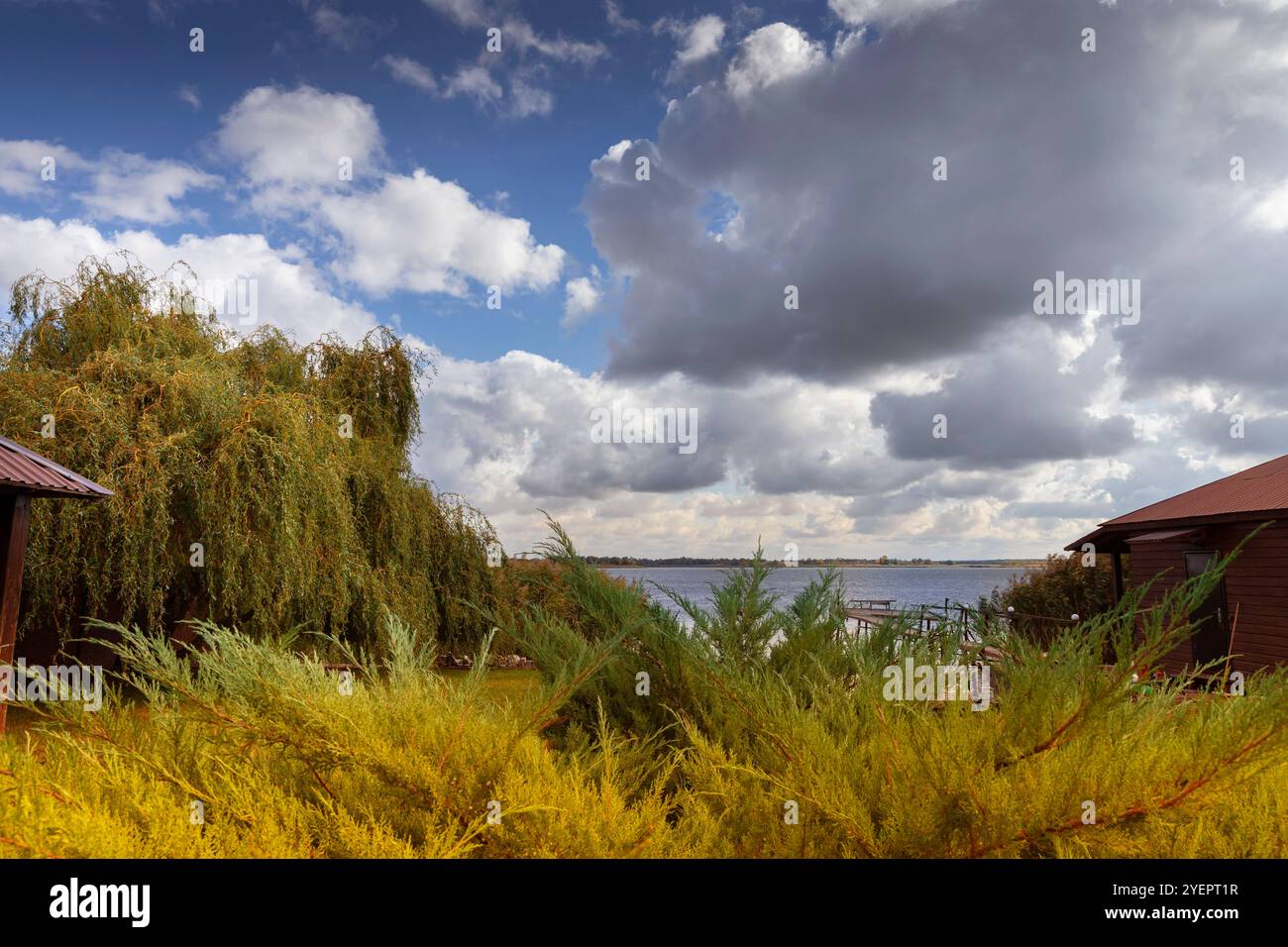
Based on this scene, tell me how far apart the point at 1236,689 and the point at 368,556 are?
1255cm

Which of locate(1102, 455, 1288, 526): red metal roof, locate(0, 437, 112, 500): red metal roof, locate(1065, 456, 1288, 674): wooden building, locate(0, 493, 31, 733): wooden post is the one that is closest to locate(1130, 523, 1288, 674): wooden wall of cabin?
locate(1065, 456, 1288, 674): wooden building

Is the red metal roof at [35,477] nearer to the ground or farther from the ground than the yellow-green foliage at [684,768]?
farther from the ground

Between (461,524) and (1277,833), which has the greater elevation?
(461,524)

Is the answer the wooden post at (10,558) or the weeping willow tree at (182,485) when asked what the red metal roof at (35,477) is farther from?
the weeping willow tree at (182,485)

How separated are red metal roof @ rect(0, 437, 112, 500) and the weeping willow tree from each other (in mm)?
1754

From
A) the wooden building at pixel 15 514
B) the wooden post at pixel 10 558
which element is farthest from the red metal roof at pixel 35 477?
the wooden post at pixel 10 558

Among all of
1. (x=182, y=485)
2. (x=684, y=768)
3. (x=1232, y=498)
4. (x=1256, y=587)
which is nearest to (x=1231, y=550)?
(x=1256, y=587)

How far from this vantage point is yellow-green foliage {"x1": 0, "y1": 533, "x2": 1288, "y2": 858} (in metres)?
2.22

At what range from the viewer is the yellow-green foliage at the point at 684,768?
7.28 feet

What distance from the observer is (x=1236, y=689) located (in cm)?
291

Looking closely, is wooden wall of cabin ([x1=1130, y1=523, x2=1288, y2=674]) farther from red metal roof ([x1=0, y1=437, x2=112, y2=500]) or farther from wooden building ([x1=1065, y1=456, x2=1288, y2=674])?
red metal roof ([x1=0, y1=437, x2=112, y2=500])

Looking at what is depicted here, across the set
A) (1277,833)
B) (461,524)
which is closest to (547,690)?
(1277,833)

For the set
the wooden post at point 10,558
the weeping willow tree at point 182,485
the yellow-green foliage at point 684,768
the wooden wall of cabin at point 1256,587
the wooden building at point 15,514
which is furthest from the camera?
the wooden wall of cabin at point 1256,587
